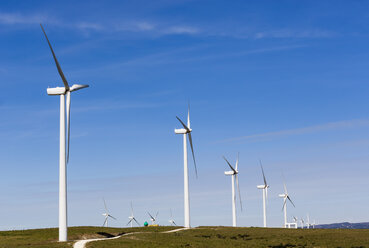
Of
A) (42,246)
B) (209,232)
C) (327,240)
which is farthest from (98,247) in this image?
(327,240)

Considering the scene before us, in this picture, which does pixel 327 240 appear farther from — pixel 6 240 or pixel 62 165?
pixel 6 240

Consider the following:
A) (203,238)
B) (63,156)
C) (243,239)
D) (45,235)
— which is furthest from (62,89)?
(243,239)

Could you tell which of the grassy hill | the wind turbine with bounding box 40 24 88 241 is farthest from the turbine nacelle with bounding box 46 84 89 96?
the grassy hill

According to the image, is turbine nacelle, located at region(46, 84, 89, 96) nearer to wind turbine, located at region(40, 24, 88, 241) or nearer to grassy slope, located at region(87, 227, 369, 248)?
wind turbine, located at region(40, 24, 88, 241)

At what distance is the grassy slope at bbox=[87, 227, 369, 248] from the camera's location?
7819 cm

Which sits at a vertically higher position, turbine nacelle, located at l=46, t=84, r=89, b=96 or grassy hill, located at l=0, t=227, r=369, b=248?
turbine nacelle, located at l=46, t=84, r=89, b=96

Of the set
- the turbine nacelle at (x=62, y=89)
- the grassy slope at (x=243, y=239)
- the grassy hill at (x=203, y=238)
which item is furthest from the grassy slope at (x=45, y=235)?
the turbine nacelle at (x=62, y=89)

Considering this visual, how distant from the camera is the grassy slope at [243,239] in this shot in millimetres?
78188

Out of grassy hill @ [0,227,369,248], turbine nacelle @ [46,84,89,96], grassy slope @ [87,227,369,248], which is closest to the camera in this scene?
grassy hill @ [0,227,369,248]

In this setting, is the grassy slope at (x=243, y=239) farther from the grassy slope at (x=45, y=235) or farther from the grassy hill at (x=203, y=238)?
the grassy slope at (x=45, y=235)

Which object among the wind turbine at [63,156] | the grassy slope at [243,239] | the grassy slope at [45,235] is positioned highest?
the wind turbine at [63,156]

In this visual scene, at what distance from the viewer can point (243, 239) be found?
93.4 metres

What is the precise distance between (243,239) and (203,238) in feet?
27.8

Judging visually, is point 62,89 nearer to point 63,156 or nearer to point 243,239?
point 63,156
